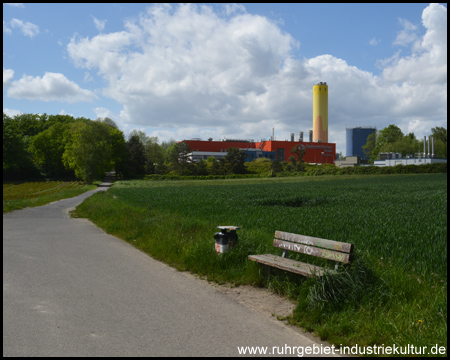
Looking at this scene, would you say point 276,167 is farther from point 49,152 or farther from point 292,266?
point 292,266

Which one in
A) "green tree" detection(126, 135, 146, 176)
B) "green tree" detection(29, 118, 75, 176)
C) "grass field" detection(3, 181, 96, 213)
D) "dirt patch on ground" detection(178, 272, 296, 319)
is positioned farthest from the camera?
"green tree" detection(126, 135, 146, 176)

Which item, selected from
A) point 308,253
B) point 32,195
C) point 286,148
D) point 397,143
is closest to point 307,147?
point 286,148

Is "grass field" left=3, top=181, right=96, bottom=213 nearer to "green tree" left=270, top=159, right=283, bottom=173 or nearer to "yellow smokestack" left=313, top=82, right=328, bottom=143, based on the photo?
"green tree" left=270, top=159, right=283, bottom=173

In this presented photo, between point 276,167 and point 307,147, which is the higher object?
point 307,147

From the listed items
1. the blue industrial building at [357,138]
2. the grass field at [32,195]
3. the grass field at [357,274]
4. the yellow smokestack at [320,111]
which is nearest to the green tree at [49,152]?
the grass field at [32,195]

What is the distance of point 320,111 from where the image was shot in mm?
114875

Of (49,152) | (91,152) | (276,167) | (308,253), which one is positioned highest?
(49,152)

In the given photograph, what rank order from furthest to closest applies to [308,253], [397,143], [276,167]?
1. [397,143]
2. [276,167]
3. [308,253]

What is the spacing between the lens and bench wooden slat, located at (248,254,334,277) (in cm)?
575

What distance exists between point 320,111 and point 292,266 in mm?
113440

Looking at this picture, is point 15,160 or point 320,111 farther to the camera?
point 320,111

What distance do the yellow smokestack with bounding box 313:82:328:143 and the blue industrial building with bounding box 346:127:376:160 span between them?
78.5 feet

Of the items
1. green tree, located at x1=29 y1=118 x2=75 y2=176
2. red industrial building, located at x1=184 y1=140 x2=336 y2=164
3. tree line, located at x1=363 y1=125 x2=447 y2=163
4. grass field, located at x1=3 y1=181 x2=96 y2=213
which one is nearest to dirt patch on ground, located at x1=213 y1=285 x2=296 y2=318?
grass field, located at x1=3 y1=181 x2=96 y2=213

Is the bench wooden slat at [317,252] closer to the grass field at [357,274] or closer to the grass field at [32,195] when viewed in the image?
the grass field at [357,274]
